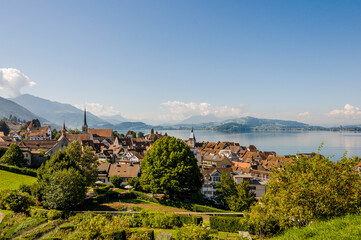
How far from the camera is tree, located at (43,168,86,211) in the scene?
23734 mm

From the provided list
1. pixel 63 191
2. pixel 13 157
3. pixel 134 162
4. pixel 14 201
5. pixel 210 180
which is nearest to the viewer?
pixel 14 201

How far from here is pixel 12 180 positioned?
36.7 meters

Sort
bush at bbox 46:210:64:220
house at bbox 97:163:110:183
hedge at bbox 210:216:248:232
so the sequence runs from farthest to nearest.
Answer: house at bbox 97:163:110:183 < bush at bbox 46:210:64:220 < hedge at bbox 210:216:248:232

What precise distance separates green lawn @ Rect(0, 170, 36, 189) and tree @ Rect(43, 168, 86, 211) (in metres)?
12.9

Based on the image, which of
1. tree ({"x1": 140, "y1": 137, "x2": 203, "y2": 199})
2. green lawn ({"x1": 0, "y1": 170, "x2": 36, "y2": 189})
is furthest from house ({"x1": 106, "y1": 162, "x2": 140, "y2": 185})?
green lawn ({"x1": 0, "y1": 170, "x2": 36, "y2": 189})

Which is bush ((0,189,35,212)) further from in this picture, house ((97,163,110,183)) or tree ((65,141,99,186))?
house ((97,163,110,183))

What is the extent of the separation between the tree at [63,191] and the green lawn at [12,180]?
1293 cm

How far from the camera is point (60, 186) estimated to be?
24328 mm

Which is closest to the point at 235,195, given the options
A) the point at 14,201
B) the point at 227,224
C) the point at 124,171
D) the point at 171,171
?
the point at 171,171

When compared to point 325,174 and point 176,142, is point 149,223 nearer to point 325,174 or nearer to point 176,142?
point 325,174

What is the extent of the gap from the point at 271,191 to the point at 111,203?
73.4 ft

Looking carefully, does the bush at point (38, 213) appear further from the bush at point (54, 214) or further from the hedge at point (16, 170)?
the hedge at point (16, 170)

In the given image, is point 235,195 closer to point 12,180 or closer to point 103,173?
point 103,173

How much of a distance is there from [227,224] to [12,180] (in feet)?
116
